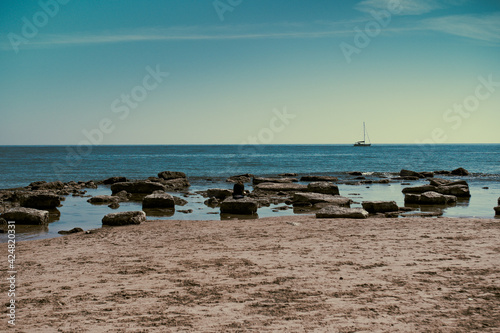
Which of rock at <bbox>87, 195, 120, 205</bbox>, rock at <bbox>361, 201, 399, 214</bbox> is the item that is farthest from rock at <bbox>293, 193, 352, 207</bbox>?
rock at <bbox>87, 195, 120, 205</bbox>

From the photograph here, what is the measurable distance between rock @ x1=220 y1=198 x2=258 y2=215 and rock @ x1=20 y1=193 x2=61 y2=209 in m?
7.96

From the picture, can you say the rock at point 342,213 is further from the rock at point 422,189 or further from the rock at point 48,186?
the rock at point 48,186

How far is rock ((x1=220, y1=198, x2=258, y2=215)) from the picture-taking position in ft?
56.5

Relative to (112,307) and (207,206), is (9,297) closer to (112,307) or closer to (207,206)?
(112,307)

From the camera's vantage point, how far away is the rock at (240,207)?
1722cm

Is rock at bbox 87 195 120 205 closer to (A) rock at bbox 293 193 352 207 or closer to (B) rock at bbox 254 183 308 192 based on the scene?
(B) rock at bbox 254 183 308 192

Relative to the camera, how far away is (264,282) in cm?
721

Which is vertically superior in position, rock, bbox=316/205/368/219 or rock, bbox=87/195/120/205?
rock, bbox=316/205/368/219

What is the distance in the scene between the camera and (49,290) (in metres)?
6.98

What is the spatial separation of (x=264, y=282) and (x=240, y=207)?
1008 centimetres

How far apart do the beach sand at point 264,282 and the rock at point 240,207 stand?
5.14 m

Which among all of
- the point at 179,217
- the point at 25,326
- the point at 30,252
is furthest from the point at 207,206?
the point at 25,326

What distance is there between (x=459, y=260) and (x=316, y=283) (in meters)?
3.36

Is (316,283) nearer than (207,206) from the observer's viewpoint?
Yes
